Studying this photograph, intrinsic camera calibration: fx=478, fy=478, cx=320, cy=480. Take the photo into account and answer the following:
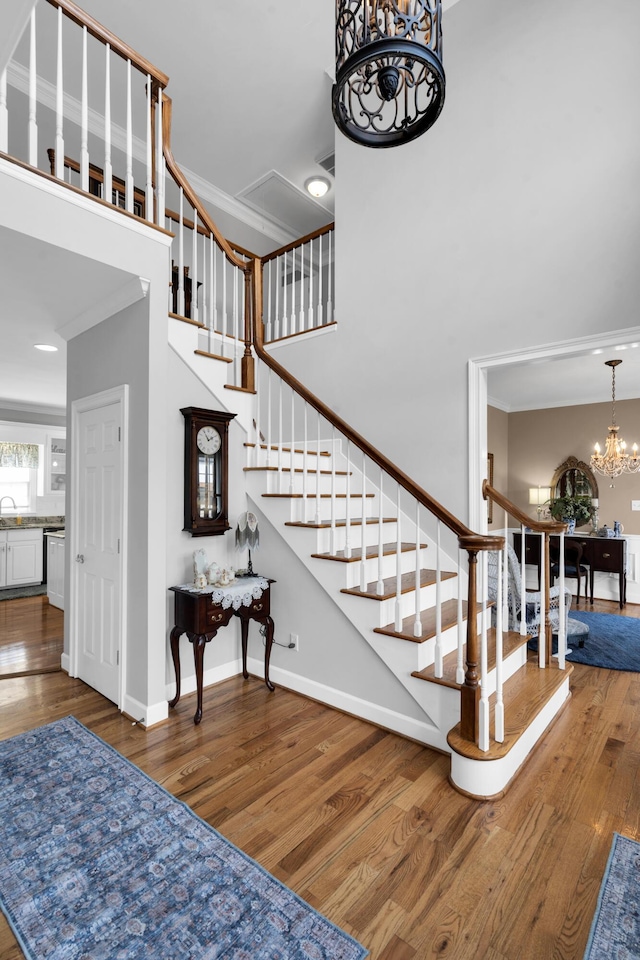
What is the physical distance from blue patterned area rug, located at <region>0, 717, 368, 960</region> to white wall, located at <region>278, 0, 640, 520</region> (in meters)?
2.62

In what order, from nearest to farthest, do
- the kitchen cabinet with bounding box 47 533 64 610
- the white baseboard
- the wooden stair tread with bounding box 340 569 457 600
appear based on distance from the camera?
the white baseboard
the wooden stair tread with bounding box 340 569 457 600
the kitchen cabinet with bounding box 47 533 64 610

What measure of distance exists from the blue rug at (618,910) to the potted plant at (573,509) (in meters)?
5.23

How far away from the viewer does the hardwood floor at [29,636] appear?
379 centimetres

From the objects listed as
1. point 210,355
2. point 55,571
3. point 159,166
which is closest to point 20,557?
point 55,571

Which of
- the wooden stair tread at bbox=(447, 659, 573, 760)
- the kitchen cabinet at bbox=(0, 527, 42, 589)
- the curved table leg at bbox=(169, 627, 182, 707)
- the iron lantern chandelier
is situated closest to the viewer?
the iron lantern chandelier

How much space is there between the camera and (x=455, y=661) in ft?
9.14

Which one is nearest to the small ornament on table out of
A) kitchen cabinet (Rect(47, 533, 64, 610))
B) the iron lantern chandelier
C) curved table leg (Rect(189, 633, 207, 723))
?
curved table leg (Rect(189, 633, 207, 723))

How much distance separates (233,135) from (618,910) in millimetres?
6411

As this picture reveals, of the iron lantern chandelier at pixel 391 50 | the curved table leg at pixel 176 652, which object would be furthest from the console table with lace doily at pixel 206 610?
the iron lantern chandelier at pixel 391 50

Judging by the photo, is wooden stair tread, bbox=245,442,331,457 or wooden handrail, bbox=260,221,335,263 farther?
wooden handrail, bbox=260,221,335,263

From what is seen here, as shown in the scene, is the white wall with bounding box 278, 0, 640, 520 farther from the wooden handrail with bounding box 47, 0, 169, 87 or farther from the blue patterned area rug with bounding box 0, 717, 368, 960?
the blue patterned area rug with bounding box 0, 717, 368, 960

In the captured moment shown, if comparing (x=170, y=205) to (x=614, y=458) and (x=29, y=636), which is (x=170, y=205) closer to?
(x=29, y=636)

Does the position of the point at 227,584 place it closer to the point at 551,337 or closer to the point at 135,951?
the point at 135,951

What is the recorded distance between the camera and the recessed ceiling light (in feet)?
18.7
